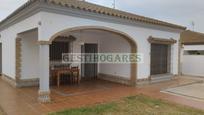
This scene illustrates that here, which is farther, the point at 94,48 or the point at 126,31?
the point at 94,48

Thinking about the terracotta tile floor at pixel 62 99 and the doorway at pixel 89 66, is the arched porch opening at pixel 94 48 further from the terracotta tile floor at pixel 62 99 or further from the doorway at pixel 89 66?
the terracotta tile floor at pixel 62 99

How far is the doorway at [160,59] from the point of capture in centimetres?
1143

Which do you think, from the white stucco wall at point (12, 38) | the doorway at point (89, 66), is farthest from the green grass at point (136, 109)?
the doorway at point (89, 66)

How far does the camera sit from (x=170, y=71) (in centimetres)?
1268

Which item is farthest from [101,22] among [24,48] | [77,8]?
[24,48]

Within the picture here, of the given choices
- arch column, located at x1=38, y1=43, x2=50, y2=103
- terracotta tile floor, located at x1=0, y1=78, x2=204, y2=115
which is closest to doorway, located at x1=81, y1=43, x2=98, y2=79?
terracotta tile floor, located at x1=0, y1=78, x2=204, y2=115

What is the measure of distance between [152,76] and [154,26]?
10.3 ft

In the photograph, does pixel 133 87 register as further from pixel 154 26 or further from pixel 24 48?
pixel 24 48

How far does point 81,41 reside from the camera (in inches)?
473

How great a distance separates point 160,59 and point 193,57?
588cm

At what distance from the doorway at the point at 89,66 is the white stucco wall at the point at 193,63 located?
8.97 metres

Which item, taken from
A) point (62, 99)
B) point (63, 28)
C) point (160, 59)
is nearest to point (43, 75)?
point (62, 99)

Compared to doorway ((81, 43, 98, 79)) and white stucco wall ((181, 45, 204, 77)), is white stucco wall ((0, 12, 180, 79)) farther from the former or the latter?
white stucco wall ((181, 45, 204, 77))

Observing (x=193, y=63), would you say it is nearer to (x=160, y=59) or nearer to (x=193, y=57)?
(x=193, y=57)
